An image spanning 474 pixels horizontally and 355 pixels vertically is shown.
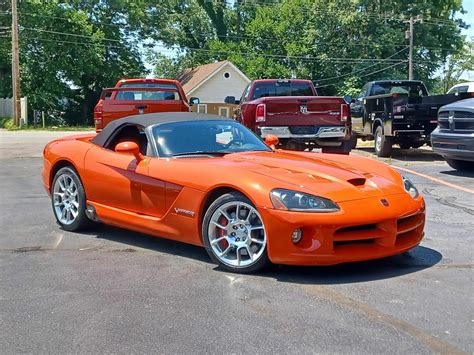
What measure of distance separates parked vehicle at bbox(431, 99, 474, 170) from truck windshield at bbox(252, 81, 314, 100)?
3.61m

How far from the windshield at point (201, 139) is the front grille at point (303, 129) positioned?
4.54 m

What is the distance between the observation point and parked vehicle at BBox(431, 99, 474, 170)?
32.7ft

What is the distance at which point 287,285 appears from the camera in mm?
4270

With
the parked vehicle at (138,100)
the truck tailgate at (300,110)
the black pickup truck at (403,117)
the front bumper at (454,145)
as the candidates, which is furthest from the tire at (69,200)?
the black pickup truck at (403,117)

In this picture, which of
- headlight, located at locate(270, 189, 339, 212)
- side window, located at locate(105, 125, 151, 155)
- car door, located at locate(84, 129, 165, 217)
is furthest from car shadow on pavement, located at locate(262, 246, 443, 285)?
side window, located at locate(105, 125, 151, 155)

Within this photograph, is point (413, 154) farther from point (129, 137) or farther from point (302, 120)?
point (129, 137)

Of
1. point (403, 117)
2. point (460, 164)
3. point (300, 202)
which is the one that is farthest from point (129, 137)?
point (403, 117)

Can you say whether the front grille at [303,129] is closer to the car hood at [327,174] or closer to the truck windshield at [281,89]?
the truck windshield at [281,89]

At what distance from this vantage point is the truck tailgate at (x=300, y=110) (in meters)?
10.5

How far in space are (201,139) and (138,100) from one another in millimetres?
7081

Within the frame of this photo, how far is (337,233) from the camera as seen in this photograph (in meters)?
4.30

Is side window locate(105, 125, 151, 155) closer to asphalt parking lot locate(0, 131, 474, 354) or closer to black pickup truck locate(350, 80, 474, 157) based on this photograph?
asphalt parking lot locate(0, 131, 474, 354)

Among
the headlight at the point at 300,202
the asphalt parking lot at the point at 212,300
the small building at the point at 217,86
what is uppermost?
the small building at the point at 217,86

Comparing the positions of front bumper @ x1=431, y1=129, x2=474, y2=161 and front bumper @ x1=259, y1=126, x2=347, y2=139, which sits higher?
front bumper @ x1=259, y1=126, x2=347, y2=139
